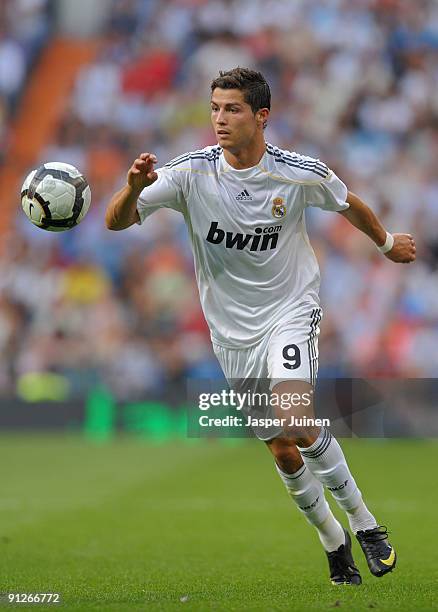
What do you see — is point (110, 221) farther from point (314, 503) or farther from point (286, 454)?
point (314, 503)

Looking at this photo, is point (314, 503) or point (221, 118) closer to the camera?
point (221, 118)

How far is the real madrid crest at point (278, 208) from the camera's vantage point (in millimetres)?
6957

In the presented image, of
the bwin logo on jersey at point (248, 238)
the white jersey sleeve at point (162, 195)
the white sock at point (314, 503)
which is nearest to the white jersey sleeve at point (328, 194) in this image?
the bwin logo on jersey at point (248, 238)

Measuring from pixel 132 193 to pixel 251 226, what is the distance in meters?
0.80

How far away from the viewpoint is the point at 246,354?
7.08 metres

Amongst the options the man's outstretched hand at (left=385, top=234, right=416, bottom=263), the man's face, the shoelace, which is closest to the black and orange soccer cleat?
the shoelace

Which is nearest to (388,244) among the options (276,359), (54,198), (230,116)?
(276,359)

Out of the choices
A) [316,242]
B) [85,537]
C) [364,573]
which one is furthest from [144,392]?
[364,573]

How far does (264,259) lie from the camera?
6.97 meters

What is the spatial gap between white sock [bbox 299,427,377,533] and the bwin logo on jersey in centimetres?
109

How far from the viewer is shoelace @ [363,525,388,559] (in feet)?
22.4

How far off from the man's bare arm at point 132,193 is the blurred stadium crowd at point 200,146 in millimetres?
10407

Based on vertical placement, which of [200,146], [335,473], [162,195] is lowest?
[335,473]

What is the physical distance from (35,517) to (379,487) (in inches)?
149
